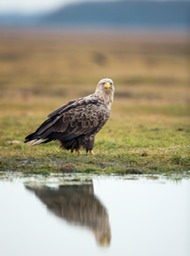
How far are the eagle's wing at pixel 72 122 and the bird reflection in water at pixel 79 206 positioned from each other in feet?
8.51

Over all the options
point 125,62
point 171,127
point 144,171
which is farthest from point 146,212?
point 125,62

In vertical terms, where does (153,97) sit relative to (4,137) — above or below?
above

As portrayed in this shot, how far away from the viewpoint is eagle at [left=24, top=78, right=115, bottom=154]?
50.5ft

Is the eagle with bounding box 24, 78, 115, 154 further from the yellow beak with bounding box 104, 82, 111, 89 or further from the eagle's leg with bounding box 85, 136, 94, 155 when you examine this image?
the yellow beak with bounding box 104, 82, 111, 89

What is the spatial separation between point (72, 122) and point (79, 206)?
404 cm

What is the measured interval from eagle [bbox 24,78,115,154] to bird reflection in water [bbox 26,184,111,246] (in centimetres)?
260

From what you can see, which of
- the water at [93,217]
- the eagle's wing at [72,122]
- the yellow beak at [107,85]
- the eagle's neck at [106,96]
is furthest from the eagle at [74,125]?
the water at [93,217]

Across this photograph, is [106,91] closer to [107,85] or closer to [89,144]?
[107,85]

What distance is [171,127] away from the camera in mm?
21469

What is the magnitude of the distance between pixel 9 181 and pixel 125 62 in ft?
175

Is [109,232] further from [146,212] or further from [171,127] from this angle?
[171,127]

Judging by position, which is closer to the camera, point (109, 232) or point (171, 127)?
point (109, 232)

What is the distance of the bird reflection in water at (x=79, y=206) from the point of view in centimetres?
1049

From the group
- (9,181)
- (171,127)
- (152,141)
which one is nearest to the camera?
(9,181)
